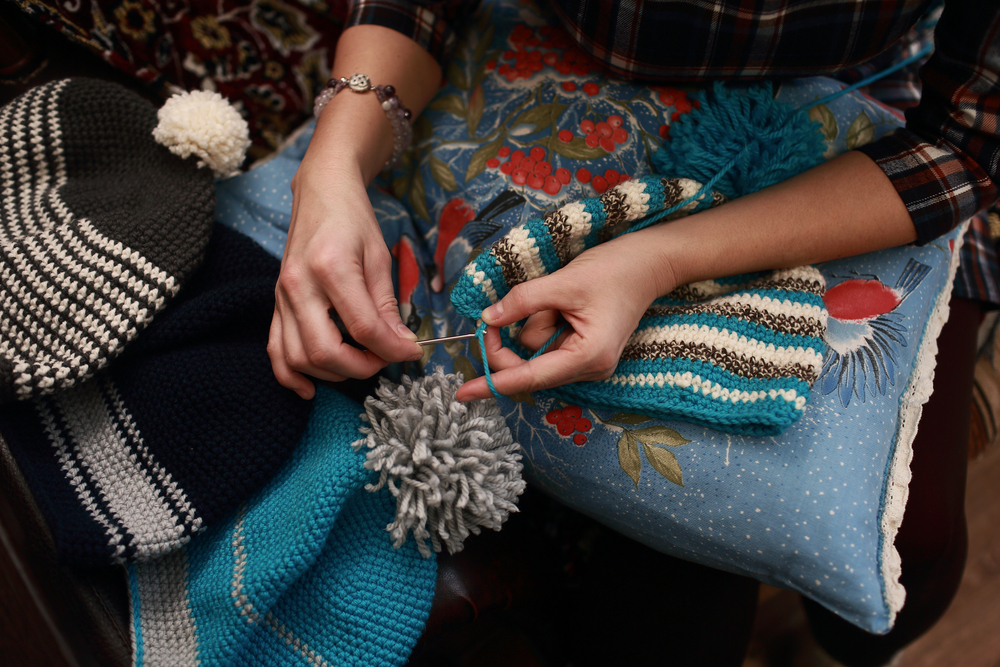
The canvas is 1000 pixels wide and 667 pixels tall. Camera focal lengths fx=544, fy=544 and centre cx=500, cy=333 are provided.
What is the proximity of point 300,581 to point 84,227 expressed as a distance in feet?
1.43

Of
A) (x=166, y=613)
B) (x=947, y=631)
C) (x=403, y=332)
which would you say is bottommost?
(x=947, y=631)

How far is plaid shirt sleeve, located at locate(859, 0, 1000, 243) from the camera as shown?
0.56 m

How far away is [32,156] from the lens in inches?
24.2

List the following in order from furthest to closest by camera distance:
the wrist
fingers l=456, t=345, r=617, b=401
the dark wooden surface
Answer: the dark wooden surface → the wrist → fingers l=456, t=345, r=617, b=401

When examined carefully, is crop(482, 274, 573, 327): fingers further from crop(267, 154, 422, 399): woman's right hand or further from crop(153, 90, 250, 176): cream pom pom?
crop(153, 90, 250, 176): cream pom pom

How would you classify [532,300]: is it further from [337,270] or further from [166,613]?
[166,613]

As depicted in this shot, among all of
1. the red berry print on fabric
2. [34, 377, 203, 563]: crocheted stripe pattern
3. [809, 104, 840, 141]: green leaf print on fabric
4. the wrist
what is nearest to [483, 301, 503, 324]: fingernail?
the red berry print on fabric

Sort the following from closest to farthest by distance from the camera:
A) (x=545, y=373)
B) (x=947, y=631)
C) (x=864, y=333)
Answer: (x=545, y=373), (x=864, y=333), (x=947, y=631)

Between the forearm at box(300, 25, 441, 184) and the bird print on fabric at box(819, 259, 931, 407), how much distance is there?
57 centimetres

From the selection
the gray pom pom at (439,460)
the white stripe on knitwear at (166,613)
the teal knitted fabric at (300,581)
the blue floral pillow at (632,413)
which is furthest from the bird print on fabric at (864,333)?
Answer: the white stripe on knitwear at (166,613)

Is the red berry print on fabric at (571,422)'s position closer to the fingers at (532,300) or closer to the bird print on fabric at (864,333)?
the fingers at (532,300)

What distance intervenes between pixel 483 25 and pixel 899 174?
0.55 m

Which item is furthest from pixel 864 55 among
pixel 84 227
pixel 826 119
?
pixel 84 227

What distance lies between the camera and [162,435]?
1.80 feet
